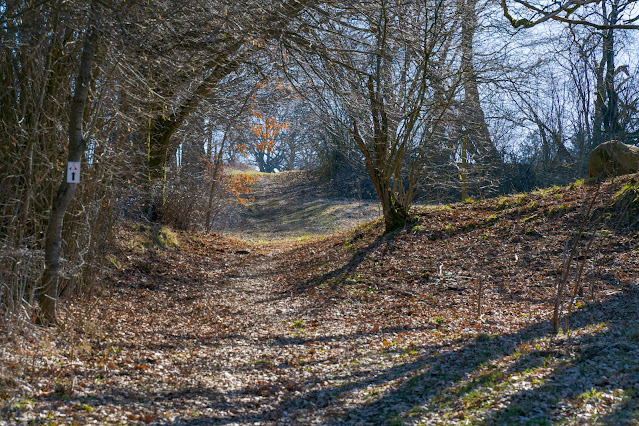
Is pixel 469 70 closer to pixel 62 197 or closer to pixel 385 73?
pixel 385 73

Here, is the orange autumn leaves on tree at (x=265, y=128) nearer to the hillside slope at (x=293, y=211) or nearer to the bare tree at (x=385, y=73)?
the hillside slope at (x=293, y=211)

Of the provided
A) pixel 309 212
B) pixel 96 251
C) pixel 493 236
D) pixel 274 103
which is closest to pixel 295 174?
pixel 309 212

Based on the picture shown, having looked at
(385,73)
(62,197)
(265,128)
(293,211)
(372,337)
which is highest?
(385,73)

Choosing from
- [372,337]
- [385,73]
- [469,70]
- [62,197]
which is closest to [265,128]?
[385,73]

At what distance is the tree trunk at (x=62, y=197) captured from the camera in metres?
5.34

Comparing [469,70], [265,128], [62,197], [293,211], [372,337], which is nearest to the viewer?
[62,197]

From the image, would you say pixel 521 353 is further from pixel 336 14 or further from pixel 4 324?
pixel 336 14

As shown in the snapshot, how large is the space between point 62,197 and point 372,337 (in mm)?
4017

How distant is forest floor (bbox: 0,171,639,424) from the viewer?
161 inches

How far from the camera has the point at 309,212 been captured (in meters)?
26.3

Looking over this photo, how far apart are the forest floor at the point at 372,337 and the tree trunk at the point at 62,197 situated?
1.01 ft

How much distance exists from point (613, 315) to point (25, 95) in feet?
23.1

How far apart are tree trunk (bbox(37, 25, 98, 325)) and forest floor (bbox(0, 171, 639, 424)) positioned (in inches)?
12.1

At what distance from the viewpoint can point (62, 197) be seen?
539 centimetres
